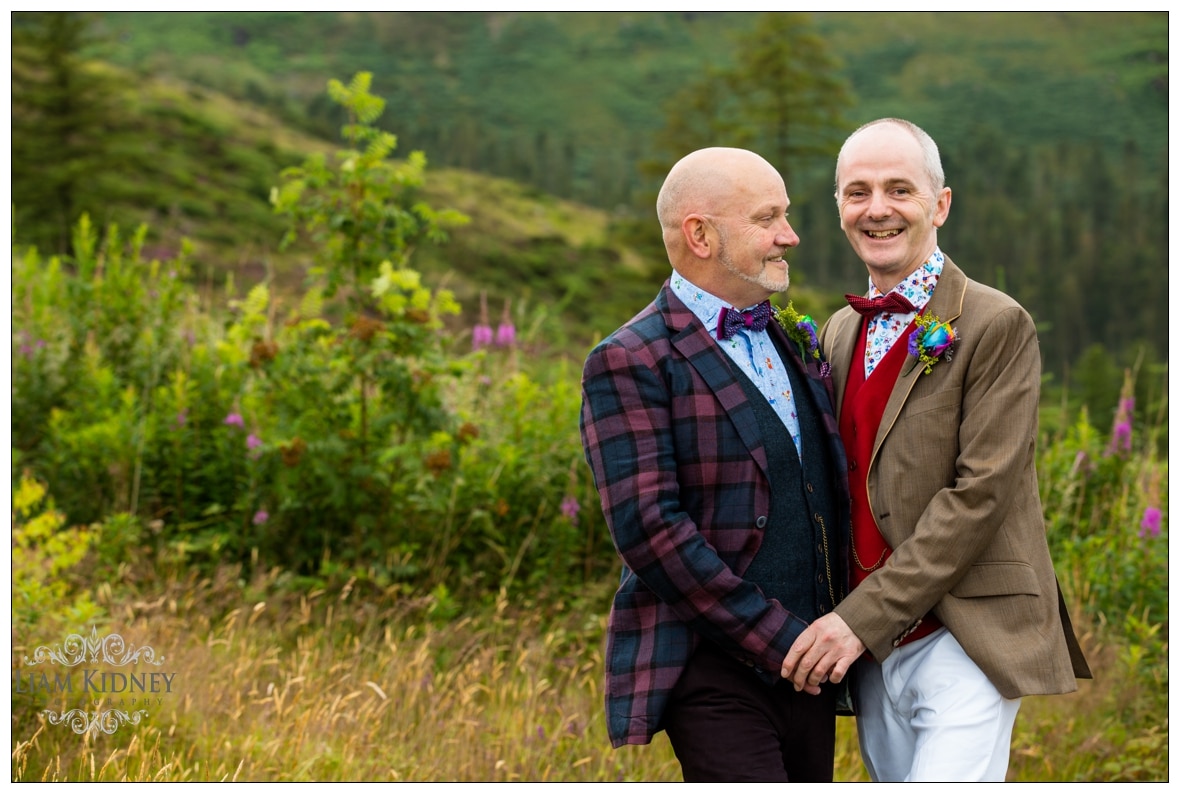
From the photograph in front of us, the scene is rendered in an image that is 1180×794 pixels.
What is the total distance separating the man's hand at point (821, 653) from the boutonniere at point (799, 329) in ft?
2.34

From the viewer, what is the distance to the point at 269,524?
5.44 metres

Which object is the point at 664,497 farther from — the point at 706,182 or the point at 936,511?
the point at 706,182

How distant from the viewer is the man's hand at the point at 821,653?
2498mm

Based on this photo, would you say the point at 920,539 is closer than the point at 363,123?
Yes

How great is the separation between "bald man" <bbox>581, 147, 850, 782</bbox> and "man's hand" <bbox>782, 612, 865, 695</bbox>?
0.03 meters

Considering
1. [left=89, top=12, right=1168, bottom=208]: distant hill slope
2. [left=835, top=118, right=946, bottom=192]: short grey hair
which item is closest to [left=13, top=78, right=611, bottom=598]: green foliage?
[left=835, top=118, right=946, bottom=192]: short grey hair

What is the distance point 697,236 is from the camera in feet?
8.76

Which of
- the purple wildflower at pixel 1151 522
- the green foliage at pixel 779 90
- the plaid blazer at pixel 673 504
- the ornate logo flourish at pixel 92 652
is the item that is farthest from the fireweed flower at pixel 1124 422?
the green foliage at pixel 779 90

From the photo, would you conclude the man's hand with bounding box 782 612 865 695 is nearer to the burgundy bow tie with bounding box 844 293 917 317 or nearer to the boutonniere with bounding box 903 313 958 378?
the boutonniere with bounding box 903 313 958 378

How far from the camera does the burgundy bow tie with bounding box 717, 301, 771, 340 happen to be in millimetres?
2680

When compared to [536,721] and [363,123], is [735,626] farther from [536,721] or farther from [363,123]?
[363,123]

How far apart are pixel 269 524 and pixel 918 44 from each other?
212 ft

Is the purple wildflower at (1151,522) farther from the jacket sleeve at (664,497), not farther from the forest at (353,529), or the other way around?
the jacket sleeve at (664,497)
